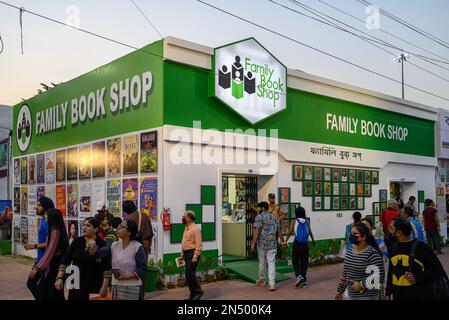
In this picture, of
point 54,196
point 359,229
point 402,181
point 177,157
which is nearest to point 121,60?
point 177,157

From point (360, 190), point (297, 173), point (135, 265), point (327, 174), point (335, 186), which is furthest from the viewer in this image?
point (360, 190)

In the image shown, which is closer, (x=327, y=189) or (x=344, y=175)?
(x=327, y=189)

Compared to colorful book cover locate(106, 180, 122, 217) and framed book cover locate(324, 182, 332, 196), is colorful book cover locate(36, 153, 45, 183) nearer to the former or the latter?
colorful book cover locate(106, 180, 122, 217)

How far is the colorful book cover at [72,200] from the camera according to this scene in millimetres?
15211

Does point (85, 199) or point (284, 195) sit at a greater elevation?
point (284, 195)

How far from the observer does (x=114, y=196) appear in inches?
524

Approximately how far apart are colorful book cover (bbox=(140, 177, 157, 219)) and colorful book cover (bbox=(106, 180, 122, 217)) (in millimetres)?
1155

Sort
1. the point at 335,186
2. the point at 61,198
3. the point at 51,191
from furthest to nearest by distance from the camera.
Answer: the point at 51,191 → the point at 335,186 → the point at 61,198

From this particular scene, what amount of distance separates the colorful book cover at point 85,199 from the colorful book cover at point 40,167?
9.86 ft

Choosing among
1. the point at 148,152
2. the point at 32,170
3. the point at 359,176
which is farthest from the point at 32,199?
the point at 359,176

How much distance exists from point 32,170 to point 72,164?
331 cm

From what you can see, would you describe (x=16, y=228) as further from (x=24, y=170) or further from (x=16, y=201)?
(x=24, y=170)

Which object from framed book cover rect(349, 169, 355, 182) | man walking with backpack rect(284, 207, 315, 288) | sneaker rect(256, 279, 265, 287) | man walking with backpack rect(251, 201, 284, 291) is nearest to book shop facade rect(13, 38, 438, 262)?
framed book cover rect(349, 169, 355, 182)
